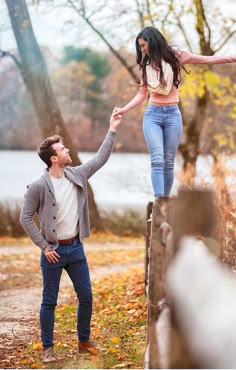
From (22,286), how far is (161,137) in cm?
472

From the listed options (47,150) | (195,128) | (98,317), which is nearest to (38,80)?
(195,128)

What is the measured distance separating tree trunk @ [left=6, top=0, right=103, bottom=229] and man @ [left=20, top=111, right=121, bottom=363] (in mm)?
8253

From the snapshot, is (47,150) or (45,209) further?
(47,150)

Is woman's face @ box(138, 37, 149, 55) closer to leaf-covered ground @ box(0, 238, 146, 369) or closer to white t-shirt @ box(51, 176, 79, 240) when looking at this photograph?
white t-shirt @ box(51, 176, 79, 240)

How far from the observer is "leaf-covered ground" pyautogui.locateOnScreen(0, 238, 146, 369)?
225 inches

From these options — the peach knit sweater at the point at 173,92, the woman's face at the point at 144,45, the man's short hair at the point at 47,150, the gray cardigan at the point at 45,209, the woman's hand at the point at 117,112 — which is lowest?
the gray cardigan at the point at 45,209

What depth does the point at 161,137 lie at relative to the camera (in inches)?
224

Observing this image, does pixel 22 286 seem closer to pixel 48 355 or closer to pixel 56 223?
pixel 48 355

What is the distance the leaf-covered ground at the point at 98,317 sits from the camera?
572 centimetres

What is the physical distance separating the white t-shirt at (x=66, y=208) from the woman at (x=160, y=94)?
2.13 feet

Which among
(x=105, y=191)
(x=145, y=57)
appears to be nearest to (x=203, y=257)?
(x=145, y=57)

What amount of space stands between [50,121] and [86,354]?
353 inches

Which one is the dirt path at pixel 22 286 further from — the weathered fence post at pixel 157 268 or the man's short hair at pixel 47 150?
the weathered fence post at pixel 157 268

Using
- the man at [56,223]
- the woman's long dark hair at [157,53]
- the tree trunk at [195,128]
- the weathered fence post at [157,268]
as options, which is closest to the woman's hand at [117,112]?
the woman's long dark hair at [157,53]
